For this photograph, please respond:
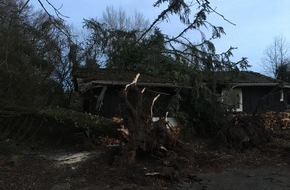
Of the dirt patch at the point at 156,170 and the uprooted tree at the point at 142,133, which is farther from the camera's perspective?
the uprooted tree at the point at 142,133

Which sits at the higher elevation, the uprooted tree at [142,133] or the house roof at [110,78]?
the house roof at [110,78]

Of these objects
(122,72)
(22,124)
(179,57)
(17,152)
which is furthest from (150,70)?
(17,152)

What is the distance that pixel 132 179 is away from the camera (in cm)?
986

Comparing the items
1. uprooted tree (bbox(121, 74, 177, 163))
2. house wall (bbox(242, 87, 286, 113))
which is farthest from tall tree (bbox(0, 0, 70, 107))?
house wall (bbox(242, 87, 286, 113))

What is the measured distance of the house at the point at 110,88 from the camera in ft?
59.8

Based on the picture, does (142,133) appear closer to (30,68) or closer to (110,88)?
(110,88)

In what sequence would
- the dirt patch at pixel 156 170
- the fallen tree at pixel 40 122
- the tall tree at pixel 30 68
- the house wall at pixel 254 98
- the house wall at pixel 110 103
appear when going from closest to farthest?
the dirt patch at pixel 156 170 < the fallen tree at pixel 40 122 < the tall tree at pixel 30 68 < the house wall at pixel 110 103 < the house wall at pixel 254 98

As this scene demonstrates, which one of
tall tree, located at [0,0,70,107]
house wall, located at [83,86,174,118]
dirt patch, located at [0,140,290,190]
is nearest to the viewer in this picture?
dirt patch, located at [0,140,290,190]

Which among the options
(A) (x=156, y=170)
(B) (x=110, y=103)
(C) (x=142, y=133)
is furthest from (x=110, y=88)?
(A) (x=156, y=170)

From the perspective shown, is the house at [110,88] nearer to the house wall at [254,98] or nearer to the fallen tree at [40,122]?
the fallen tree at [40,122]

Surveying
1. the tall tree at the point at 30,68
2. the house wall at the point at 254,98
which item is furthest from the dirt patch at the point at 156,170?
the house wall at the point at 254,98

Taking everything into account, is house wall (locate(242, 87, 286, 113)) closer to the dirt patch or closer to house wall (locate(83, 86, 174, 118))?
house wall (locate(83, 86, 174, 118))

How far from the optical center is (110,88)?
748 inches

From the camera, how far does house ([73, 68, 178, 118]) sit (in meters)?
18.2
